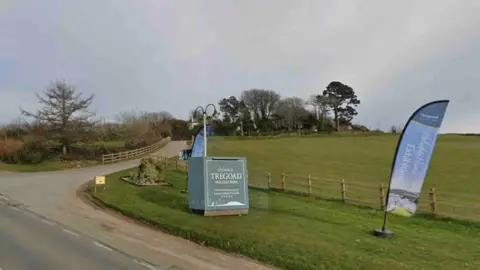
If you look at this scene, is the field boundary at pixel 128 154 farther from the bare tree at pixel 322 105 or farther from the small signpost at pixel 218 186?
the bare tree at pixel 322 105

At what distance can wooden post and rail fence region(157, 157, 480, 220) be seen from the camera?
16.0 m

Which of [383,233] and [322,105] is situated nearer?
[383,233]

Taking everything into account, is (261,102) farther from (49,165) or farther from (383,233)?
(383,233)

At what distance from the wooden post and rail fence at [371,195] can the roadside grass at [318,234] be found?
2.61 feet

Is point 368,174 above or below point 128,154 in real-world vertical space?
below

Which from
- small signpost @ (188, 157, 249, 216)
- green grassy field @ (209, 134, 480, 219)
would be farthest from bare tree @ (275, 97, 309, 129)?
small signpost @ (188, 157, 249, 216)

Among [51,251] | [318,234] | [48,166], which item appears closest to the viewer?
[51,251]

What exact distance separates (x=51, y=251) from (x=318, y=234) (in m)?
6.69

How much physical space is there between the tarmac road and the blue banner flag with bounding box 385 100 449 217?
6.75 metres

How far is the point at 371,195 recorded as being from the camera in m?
21.7

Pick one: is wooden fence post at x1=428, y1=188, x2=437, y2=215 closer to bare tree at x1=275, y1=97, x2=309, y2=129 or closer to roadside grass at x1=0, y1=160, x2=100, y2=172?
roadside grass at x1=0, y1=160, x2=100, y2=172

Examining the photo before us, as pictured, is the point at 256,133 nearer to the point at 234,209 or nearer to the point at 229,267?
the point at 234,209

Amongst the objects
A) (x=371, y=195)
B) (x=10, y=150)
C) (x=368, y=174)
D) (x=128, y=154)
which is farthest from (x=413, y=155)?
(x=10, y=150)

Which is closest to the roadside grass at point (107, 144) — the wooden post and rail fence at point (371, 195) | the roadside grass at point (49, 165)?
the roadside grass at point (49, 165)
